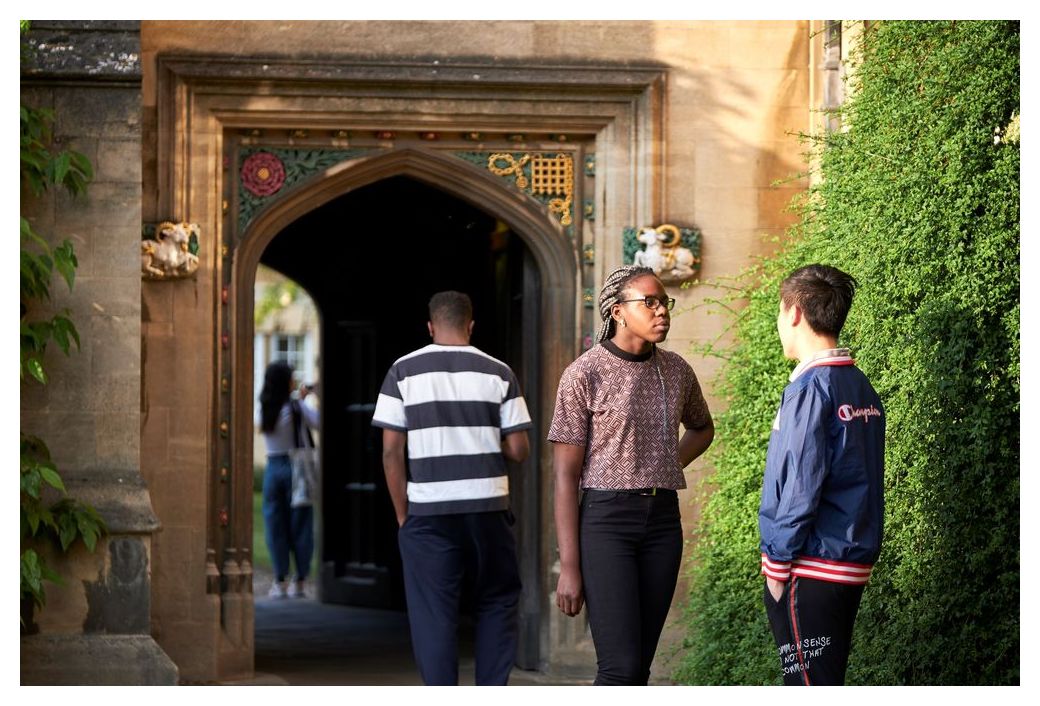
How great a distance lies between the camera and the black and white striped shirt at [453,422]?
531 cm

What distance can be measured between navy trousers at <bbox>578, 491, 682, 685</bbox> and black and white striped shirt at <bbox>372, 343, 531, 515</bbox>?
→ 1.71 ft

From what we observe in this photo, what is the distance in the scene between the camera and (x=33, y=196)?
24.0 ft

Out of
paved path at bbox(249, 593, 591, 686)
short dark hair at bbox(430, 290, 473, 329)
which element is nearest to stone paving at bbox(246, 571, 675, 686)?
paved path at bbox(249, 593, 591, 686)

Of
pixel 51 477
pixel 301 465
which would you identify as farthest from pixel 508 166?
pixel 301 465

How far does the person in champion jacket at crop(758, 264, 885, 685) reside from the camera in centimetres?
455

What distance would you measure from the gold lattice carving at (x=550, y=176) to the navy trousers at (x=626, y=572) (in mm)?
3800

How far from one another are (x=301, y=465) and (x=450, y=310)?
8169mm

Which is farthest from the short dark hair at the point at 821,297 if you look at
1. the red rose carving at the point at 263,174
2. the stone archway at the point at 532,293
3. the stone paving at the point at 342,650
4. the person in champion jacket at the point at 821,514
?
the red rose carving at the point at 263,174

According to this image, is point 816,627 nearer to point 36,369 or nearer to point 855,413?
point 855,413

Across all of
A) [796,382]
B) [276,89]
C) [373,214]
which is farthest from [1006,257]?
[373,214]

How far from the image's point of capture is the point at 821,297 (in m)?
4.70

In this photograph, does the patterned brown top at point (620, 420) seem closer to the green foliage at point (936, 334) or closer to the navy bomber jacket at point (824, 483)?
the navy bomber jacket at point (824, 483)

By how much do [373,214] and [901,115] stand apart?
6170 millimetres

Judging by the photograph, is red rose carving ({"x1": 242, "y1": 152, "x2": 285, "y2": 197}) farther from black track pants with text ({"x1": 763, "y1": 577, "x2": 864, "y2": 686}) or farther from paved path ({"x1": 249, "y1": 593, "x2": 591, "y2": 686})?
black track pants with text ({"x1": 763, "y1": 577, "x2": 864, "y2": 686})
